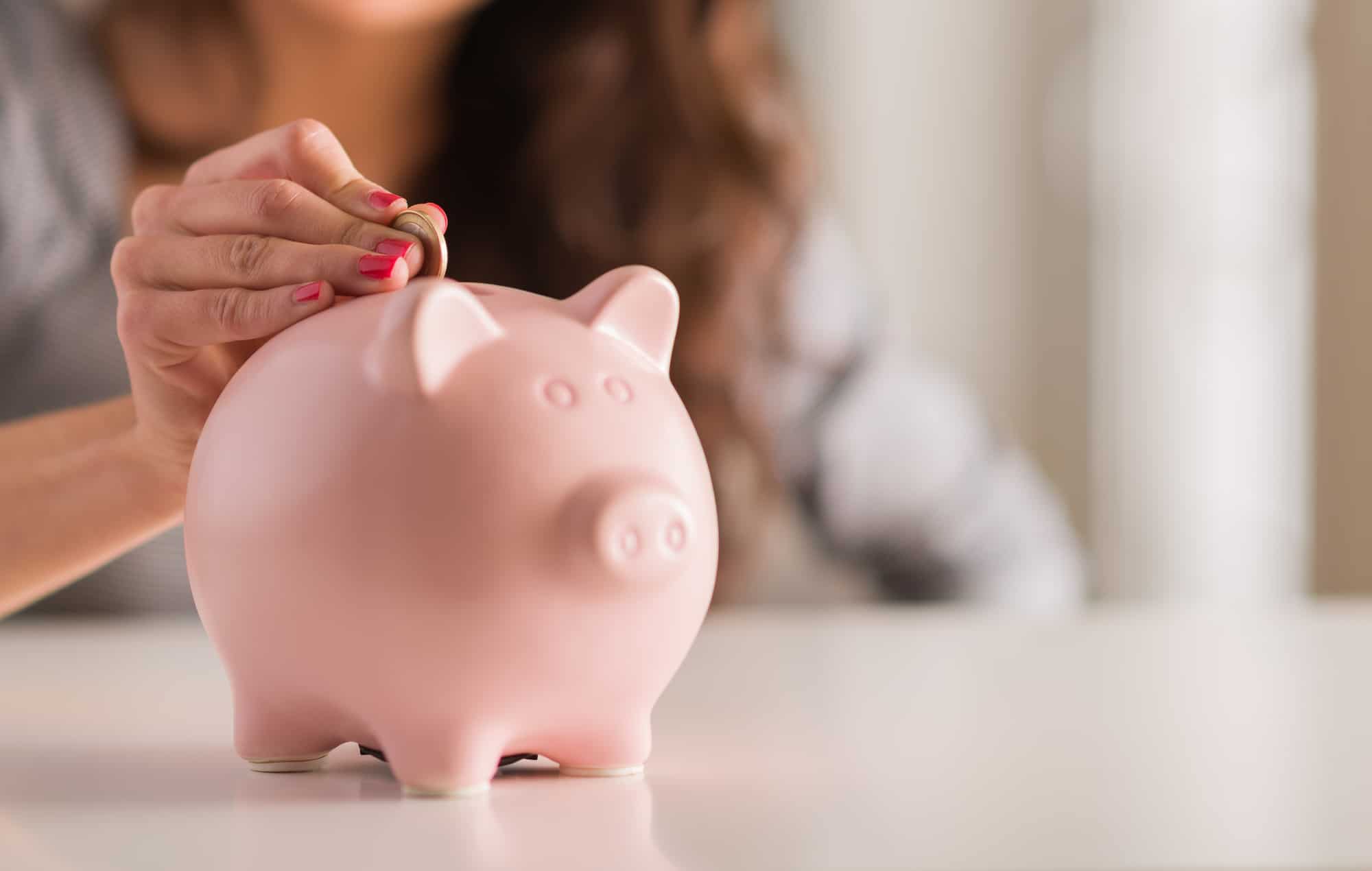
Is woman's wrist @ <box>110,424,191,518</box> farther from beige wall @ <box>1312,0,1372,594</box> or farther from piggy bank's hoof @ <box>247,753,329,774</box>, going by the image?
beige wall @ <box>1312,0,1372,594</box>

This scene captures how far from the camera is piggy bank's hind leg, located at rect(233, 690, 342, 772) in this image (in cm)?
59

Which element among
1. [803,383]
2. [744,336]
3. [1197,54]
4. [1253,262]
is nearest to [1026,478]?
[803,383]

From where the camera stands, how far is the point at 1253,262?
2.80 meters

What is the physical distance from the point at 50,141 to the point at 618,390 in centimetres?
156

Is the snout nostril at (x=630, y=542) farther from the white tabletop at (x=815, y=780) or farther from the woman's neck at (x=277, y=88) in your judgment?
the woman's neck at (x=277, y=88)

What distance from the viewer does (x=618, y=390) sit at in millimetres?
576

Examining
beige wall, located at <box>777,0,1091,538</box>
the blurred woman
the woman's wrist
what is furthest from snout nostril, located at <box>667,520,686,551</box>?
beige wall, located at <box>777,0,1091,538</box>

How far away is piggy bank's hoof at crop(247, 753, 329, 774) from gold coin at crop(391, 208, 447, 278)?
0.24m

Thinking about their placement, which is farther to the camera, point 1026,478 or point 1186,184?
point 1186,184

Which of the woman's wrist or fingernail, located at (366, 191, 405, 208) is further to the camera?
the woman's wrist

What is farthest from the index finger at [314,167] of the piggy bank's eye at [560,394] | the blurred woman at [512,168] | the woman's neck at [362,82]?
the woman's neck at [362,82]

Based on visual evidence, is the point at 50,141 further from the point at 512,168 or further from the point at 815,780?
the point at 815,780

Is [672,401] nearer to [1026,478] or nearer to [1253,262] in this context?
[1026,478]

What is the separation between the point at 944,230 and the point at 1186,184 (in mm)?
516
